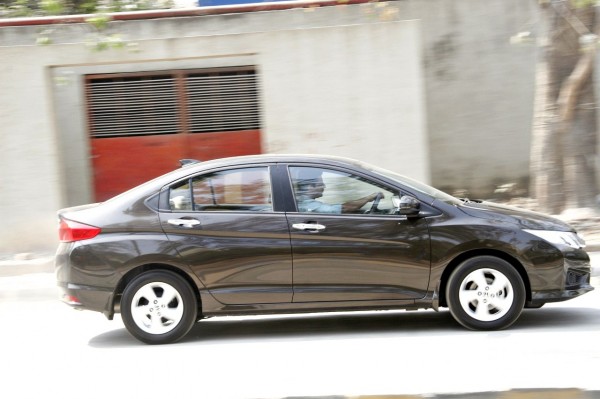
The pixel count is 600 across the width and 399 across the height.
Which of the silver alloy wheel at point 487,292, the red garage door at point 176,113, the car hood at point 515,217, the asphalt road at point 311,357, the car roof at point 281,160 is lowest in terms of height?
the asphalt road at point 311,357

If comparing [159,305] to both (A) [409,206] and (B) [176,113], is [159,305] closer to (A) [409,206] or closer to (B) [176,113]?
(A) [409,206]

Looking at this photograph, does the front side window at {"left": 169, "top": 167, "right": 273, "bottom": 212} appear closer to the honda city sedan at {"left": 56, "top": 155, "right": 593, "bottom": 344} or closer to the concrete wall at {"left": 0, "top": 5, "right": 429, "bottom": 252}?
the honda city sedan at {"left": 56, "top": 155, "right": 593, "bottom": 344}

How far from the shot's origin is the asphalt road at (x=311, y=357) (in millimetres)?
5270

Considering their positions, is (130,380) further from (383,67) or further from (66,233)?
(383,67)

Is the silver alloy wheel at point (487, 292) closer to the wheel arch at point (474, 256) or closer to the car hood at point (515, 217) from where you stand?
the wheel arch at point (474, 256)

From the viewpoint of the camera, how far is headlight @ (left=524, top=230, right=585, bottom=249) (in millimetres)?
Answer: 6395

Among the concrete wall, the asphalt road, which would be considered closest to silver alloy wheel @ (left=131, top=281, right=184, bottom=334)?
the asphalt road

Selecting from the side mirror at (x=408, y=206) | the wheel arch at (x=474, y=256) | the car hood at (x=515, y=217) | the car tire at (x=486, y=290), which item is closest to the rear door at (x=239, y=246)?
the side mirror at (x=408, y=206)

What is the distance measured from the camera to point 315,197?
6531mm

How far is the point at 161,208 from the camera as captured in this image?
21.6 feet

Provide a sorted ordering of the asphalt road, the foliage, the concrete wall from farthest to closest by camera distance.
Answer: the foliage, the concrete wall, the asphalt road

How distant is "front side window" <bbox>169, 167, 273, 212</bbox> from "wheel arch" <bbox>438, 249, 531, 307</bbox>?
5.05ft

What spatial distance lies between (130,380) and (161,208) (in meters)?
1.54

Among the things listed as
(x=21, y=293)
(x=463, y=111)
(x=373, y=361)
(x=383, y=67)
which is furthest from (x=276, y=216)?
(x=463, y=111)
